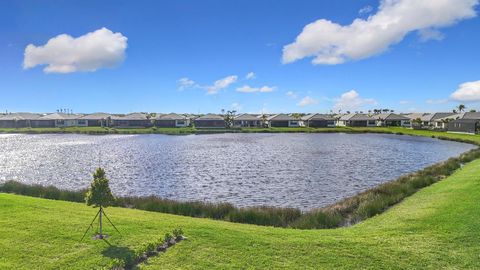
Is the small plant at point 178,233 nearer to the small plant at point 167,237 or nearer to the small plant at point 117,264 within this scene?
the small plant at point 167,237

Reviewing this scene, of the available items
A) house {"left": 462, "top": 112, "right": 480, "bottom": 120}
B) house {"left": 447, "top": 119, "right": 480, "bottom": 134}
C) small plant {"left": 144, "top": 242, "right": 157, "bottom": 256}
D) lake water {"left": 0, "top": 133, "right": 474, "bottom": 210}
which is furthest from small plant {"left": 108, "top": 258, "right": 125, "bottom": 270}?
house {"left": 462, "top": 112, "right": 480, "bottom": 120}

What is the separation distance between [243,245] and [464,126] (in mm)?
108554

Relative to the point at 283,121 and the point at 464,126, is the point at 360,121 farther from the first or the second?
the point at 464,126

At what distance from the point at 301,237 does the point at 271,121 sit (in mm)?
125972

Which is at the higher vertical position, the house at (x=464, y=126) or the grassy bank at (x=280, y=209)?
A: the house at (x=464, y=126)

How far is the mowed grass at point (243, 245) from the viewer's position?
11.1 m

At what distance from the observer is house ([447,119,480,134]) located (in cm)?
9756

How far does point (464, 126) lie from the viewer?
101688mm

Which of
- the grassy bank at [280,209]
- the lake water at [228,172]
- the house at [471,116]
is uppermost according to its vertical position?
the house at [471,116]

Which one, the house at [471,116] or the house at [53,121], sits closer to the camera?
the house at [471,116]

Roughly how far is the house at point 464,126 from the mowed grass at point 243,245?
96623mm

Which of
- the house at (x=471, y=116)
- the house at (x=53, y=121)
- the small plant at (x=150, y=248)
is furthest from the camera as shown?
the house at (x=53, y=121)

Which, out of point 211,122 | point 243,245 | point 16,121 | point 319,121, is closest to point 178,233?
point 243,245

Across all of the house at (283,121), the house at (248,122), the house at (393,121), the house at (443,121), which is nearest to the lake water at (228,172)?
the house at (443,121)
